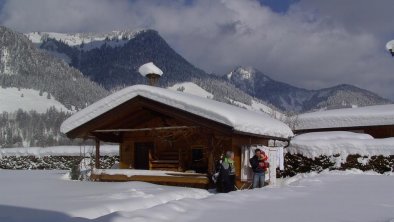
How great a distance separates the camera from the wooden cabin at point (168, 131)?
15195mm

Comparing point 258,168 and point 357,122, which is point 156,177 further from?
point 357,122

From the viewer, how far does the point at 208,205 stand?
28.3 ft

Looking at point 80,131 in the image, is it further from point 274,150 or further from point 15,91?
point 15,91

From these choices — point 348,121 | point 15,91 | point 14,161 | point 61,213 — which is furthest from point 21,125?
point 61,213

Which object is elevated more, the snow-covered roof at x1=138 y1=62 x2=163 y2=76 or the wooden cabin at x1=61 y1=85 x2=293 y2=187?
the snow-covered roof at x1=138 y1=62 x2=163 y2=76

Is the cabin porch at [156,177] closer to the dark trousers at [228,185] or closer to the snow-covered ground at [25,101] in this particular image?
the dark trousers at [228,185]

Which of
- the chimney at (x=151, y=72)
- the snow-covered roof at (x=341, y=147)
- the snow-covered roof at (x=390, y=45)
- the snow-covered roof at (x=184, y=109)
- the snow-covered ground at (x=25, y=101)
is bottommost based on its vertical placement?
the snow-covered roof at (x=341, y=147)

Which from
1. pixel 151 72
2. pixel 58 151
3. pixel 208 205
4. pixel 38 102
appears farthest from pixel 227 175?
pixel 38 102

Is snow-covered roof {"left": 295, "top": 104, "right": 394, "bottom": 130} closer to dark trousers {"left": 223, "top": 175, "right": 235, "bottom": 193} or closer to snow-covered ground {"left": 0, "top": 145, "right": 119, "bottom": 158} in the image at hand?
snow-covered ground {"left": 0, "top": 145, "right": 119, "bottom": 158}

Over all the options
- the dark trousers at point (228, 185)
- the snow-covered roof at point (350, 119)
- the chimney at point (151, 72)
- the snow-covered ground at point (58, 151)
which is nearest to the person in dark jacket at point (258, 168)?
the dark trousers at point (228, 185)

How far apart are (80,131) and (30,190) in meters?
4.67

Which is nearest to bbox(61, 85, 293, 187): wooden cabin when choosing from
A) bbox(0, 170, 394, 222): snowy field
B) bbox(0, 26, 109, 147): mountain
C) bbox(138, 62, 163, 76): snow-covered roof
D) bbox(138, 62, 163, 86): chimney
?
bbox(138, 62, 163, 86): chimney

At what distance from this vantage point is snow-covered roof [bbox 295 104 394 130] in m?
25.9

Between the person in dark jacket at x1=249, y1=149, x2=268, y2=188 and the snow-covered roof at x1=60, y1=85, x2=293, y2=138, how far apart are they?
2.97 ft
